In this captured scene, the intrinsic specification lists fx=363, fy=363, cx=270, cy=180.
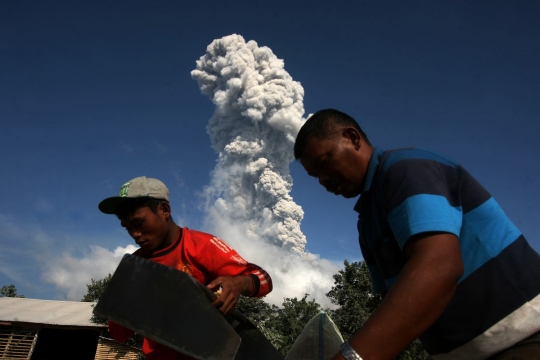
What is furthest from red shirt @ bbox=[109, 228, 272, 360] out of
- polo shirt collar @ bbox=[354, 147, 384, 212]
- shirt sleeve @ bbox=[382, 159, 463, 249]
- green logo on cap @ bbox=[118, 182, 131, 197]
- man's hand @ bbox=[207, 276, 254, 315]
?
shirt sleeve @ bbox=[382, 159, 463, 249]

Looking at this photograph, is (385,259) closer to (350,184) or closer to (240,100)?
(350,184)

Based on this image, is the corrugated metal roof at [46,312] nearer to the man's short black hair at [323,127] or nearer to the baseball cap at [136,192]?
the baseball cap at [136,192]

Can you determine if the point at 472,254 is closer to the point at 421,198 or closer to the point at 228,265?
the point at 421,198

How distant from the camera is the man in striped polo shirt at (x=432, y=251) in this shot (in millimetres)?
880

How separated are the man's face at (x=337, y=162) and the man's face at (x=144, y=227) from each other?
3.92ft

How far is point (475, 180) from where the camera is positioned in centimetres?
129

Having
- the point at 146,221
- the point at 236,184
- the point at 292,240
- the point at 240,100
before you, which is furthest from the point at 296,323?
the point at 146,221

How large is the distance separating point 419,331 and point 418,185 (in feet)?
1.27

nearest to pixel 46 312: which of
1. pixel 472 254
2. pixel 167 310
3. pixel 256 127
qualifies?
pixel 167 310

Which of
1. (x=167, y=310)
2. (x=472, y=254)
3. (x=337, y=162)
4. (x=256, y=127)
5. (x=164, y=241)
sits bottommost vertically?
(x=167, y=310)

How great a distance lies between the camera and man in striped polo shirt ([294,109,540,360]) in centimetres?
88

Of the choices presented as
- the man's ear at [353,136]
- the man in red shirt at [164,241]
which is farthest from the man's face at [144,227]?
the man's ear at [353,136]

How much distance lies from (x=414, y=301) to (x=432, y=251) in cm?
14

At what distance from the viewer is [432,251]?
3.00ft
